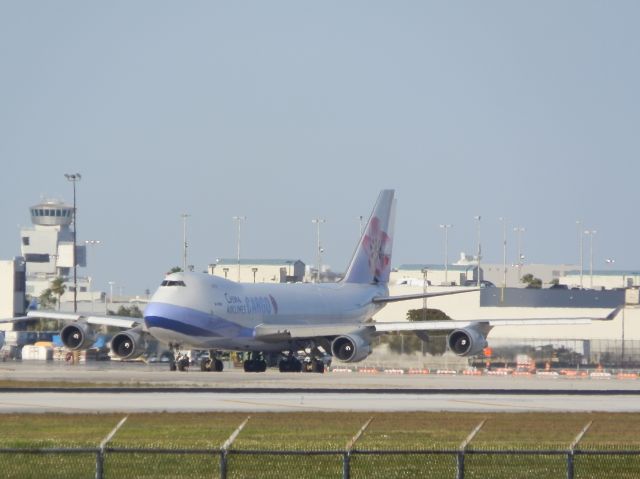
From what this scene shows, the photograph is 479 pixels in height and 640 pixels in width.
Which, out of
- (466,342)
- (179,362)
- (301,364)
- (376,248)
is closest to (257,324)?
(301,364)

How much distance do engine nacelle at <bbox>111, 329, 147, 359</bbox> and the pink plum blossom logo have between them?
61.1 ft

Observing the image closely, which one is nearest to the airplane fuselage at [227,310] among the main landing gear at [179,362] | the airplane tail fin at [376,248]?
the main landing gear at [179,362]

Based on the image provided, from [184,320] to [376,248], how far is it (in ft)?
71.2

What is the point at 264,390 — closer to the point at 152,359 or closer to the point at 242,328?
the point at 242,328

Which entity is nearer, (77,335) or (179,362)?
(179,362)

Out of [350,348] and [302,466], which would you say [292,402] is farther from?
[350,348]

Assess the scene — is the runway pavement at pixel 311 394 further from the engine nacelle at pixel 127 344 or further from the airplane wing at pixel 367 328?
the engine nacelle at pixel 127 344

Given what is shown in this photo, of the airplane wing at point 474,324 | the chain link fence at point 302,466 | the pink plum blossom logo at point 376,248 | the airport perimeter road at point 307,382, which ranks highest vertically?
the pink plum blossom logo at point 376,248

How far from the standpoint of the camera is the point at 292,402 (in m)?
51.0

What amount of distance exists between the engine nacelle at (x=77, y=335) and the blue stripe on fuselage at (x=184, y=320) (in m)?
7.13

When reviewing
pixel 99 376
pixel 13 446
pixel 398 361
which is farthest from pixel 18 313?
pixel 13 446

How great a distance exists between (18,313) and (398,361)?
245 feet

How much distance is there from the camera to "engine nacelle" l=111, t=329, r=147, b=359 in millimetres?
83688

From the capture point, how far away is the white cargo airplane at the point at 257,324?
79.8 meters
